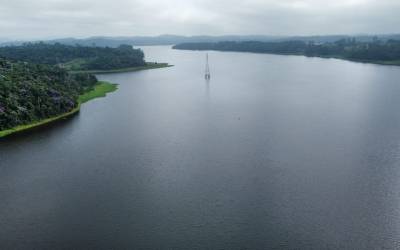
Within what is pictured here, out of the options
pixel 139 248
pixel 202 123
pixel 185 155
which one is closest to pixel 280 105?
pixel 202 123

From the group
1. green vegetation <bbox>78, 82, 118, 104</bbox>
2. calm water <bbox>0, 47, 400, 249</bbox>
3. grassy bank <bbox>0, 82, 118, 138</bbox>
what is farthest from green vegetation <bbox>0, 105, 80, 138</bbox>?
green vegetation <bbox>78, 82, 118, 104</bbox>

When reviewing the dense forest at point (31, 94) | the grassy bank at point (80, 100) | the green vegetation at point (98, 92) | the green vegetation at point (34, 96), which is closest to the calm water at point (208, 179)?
the grassy bank at point (80, 100)

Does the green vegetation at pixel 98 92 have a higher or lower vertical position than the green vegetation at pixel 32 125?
higher

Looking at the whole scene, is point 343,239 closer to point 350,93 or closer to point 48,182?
point 48,182

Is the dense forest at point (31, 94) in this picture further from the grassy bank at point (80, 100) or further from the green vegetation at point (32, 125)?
the grassy bank at point (80, 100)

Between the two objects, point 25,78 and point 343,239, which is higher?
point 25,78

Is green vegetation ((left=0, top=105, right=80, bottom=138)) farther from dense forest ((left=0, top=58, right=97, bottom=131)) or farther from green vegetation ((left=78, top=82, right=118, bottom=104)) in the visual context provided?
green vegetation ((left=78, top=82, right=118, bottom=104))

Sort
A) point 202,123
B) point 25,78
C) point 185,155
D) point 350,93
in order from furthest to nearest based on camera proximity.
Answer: point 350,93 < point 25,78 < point 202,123 < point 185,155

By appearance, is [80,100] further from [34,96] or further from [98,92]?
[34,96]
